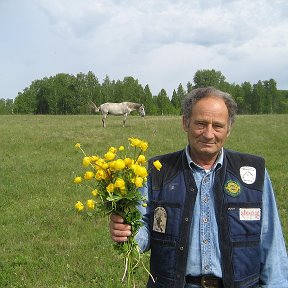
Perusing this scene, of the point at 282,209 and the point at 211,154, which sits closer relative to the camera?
the point at 211,154

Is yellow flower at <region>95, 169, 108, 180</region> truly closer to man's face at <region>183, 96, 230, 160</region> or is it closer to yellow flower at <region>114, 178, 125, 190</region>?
yellow flower at <region>114, 178, 125, 190</region>

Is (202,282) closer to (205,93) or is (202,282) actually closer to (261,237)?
(261,237)

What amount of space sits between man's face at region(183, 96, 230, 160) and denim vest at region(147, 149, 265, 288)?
163 millimetres

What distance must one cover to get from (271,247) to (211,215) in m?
0.56

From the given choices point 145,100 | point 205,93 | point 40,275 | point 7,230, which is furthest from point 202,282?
point 145,100

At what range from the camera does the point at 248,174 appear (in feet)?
10.6

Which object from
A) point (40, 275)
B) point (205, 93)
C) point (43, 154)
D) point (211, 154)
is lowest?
point (40, 275)

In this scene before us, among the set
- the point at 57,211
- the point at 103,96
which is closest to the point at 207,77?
the point at 103,96

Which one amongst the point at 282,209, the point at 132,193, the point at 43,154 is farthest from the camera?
the point at 43,154

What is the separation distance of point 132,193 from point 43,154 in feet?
46.6

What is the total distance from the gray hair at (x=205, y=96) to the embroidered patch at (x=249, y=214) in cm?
68

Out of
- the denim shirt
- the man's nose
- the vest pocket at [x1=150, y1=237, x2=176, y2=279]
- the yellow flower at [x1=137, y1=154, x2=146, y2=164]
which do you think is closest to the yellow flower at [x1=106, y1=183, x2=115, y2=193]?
the yellow flower at [x1=137, y1=154, x2=146, y2=164]

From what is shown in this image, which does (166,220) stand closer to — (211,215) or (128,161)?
(211,215)

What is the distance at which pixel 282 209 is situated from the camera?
9062mm
